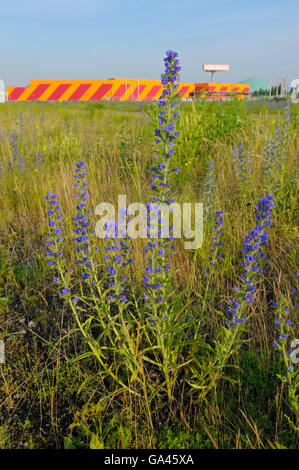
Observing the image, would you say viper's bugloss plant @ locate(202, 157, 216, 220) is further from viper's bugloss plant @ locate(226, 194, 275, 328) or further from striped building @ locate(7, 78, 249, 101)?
striped building @ locate(7, 78, 249, 101)

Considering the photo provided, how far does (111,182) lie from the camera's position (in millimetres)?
4469

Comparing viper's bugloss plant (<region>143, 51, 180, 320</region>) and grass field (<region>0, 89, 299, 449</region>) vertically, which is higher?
viper's bugloss plant (<region>143, 51, 180, 320</region>)

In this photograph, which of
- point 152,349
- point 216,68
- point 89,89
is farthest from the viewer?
point 216,68

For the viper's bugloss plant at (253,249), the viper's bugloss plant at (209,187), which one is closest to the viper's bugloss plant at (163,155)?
the viper's bugloss plant at (253,249)

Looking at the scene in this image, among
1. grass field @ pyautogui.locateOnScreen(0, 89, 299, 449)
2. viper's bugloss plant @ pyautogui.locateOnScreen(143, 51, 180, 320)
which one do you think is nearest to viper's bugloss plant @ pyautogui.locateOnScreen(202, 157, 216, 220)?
grass field @ pyautogui.locateOnScreen(0, 89, 299, 449)

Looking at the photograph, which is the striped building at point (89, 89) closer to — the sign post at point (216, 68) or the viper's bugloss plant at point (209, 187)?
the sign post at point (216, 68)

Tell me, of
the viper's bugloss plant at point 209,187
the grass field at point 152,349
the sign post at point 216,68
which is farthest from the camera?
the sign post at point 216,68

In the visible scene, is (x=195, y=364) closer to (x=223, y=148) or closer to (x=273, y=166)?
(x=273, y=166)

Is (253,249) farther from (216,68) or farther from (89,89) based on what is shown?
(216,68)

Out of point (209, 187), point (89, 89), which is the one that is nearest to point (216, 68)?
point (89, 89)

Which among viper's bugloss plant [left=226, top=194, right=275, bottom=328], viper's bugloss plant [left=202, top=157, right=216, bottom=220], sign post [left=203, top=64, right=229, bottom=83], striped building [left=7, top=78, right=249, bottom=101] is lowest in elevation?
viper's bugloss plant [left=226, top=194, right=275, bottom=328]
